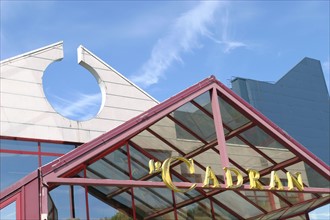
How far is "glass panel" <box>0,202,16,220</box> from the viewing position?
931cm

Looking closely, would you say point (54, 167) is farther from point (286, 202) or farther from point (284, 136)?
point (286, 202)

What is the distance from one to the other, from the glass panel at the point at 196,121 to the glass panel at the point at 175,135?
93mm

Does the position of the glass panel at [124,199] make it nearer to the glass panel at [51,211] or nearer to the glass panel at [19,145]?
the glass panel at [51,211]

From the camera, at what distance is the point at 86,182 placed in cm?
1002

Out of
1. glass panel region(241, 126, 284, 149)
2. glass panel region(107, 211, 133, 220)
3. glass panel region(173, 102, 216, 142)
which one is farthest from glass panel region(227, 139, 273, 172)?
glass panel region(107, 211, 133, 220)

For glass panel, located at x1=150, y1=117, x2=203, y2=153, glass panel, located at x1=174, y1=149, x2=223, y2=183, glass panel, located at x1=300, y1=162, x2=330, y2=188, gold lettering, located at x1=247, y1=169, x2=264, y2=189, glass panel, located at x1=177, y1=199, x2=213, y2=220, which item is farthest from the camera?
glass panel, located at x1=177, y1=199, x2=213, y2=220

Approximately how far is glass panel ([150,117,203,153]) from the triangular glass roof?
1.0 inches

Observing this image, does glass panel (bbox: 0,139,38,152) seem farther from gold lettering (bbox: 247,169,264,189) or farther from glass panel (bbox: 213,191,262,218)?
gold lettering (bbox: 247,169,264,189)

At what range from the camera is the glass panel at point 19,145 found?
1406cm

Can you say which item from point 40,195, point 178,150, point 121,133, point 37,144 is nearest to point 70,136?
point 37,144

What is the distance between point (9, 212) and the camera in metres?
9.34

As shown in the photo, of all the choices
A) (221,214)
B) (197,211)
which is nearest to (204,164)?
(197,211)

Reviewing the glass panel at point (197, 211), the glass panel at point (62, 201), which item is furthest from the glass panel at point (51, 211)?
the glass panel at point (197, 211)

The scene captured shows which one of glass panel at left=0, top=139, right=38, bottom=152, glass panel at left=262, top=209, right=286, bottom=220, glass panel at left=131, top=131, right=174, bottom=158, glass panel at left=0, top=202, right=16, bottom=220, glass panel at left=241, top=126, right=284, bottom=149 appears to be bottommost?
glass panel at left=0, top=202, right=16, bottom=220
